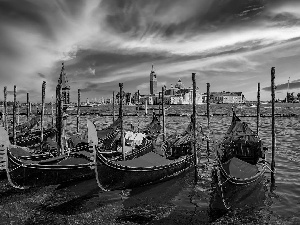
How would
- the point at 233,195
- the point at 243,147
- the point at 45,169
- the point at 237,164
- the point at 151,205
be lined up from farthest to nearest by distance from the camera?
the point at 243,147
the point at 45,169
the point at 237,164
the point at 151,205
the point at 233,195

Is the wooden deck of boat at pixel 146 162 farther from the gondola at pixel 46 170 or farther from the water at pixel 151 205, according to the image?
the gondola at pixel 46 170

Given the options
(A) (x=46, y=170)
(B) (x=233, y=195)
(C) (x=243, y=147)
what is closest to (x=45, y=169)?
(A) (x=46, y=170)

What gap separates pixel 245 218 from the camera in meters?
9.15

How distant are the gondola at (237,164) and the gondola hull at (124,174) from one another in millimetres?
2745

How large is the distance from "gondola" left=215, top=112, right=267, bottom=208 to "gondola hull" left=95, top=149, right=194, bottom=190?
9.01ft

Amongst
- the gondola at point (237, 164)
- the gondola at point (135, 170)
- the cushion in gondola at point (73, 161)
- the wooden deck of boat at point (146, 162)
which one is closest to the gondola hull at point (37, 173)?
the cushion in gondola at point (73, 161)

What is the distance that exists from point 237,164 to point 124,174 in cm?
449

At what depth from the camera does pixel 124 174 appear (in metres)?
10.6

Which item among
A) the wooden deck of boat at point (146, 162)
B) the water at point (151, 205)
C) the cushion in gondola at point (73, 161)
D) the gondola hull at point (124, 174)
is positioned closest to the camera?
the water at point (151, 205)

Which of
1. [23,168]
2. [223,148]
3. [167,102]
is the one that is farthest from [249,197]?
[167,102]

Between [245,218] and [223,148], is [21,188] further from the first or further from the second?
[223,148]

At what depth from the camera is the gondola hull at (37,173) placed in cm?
1079

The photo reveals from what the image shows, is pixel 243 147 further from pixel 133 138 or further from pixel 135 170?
pixel 133 138

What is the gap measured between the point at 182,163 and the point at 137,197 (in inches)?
157
